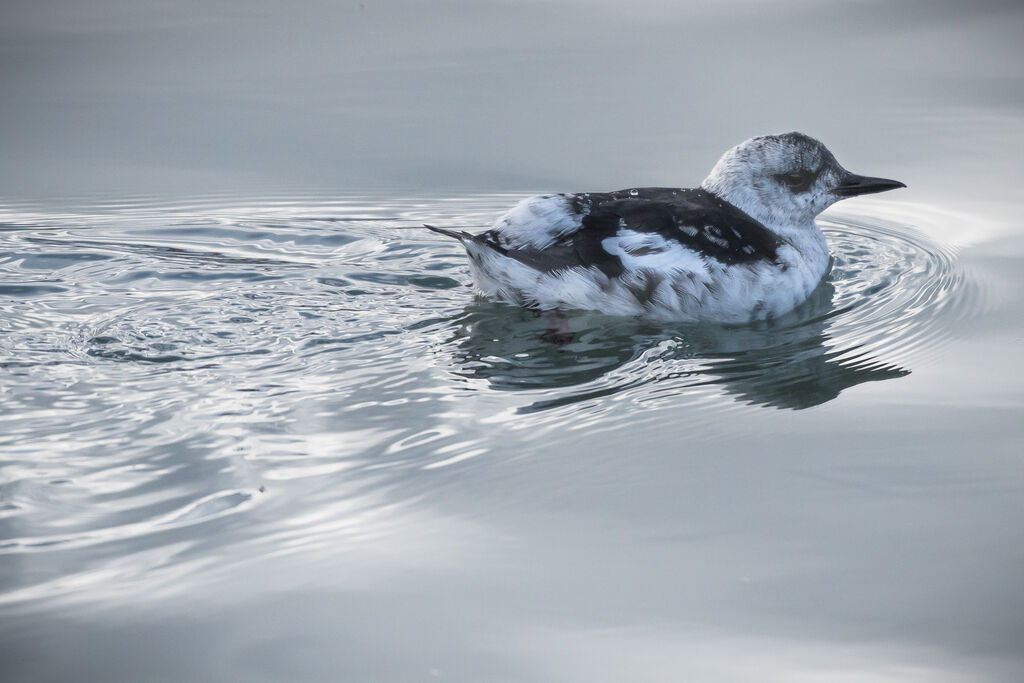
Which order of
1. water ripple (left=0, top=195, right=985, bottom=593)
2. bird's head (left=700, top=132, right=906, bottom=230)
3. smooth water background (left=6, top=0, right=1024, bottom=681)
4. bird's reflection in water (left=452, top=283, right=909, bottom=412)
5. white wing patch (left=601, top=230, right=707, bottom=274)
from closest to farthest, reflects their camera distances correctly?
smooth water background (left=6, top=0, right=1024, bottom=681) → water ripple (left=0, top=195, right=985, bottom=593) → bird's reflection in water (left=452, top=283, right=909, bottom=412) → white wing patch (left=601, top=230, right=707, bottom=274) → bird's head (left=700, top=132, right=906, bottom=230)

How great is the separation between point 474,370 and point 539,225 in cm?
92

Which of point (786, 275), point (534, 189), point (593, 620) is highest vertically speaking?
point (534, 189)

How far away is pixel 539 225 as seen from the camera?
5.60 meters

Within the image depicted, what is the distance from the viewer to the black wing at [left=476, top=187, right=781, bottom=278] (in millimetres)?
5566

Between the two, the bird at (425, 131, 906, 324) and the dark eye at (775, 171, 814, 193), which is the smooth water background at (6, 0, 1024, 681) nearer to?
the bird at (425, 131, 906, 324)

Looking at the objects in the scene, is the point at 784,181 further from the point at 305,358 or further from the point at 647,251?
the point at 305,358

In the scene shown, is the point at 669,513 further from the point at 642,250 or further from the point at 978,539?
the point at 642,250

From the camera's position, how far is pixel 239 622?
323 centimetres

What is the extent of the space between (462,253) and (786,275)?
68.2 inches

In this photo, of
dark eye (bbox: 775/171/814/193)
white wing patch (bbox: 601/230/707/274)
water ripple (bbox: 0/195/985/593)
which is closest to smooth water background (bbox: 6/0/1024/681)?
water ripple (bbox: 0/195/985/593)

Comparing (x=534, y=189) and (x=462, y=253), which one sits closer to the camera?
(x=462, y=253)

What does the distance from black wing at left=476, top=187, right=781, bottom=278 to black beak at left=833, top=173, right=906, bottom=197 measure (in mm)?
891

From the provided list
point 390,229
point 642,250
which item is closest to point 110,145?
point 390,229

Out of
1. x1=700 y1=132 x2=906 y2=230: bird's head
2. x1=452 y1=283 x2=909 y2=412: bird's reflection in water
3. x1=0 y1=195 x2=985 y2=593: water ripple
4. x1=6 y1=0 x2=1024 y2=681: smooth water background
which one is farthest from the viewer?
x1=700 y1=132 x2=906 y2=230: bird's head
